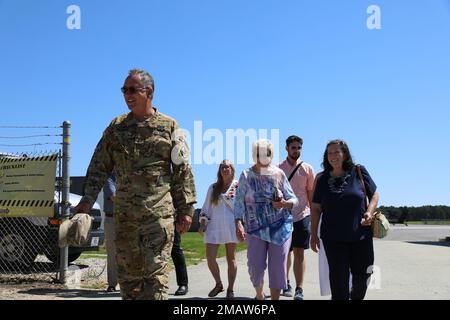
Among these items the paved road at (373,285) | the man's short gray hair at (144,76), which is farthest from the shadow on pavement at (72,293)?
the man's short gray hair at (144,76)

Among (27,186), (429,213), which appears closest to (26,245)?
(27,186)

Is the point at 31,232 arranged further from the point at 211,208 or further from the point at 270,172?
the point at 270,172

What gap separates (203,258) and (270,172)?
29.6 ft

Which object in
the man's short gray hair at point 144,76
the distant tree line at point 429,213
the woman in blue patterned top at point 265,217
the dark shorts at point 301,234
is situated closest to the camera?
the man's short gray hair at point 144,76

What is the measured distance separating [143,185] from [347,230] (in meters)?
2.16

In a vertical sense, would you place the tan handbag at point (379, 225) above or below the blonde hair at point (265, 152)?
below

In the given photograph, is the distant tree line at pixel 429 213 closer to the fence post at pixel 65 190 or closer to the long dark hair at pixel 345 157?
the fence post at pixel 65 190

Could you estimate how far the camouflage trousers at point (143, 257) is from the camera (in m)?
4.53

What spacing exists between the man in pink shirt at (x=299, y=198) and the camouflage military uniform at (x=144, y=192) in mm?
3535

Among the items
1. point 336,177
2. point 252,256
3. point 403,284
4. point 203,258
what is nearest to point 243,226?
point 252,256

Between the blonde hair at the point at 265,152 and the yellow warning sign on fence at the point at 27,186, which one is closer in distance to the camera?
the blonde hair at the point at 265,152

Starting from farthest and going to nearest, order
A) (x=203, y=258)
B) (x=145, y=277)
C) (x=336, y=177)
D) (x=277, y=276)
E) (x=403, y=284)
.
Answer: (x=203, y=258) → (x=403, y=284) → (x=277, y=276) → (x=336, y=177) → (x=145, y=277)

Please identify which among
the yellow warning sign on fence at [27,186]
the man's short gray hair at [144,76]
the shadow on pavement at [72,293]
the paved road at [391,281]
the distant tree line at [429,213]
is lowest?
the distant tree line at [429,213]
